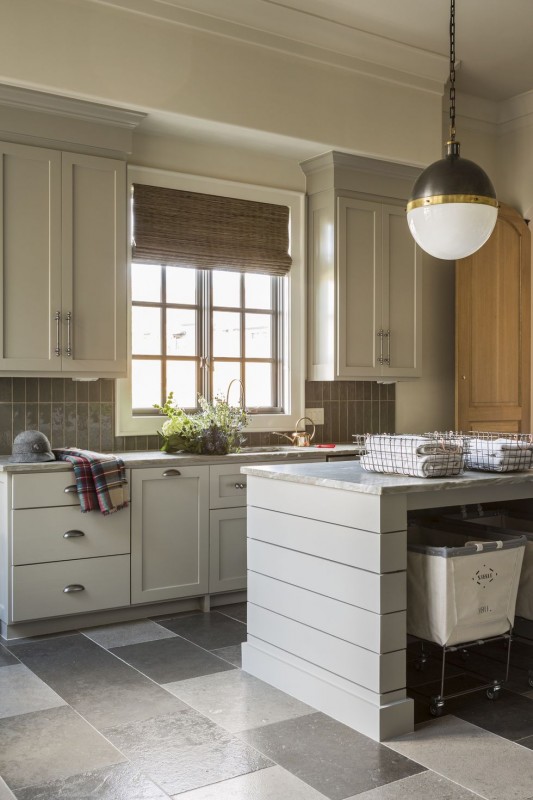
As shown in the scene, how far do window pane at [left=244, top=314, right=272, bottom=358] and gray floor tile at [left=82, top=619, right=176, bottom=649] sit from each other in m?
1.86

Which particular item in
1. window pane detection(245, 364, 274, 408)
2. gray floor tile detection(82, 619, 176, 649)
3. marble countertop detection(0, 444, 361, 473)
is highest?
window pane detection(245, 364, 274, 408)

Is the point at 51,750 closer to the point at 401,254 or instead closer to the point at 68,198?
the point at 68,198

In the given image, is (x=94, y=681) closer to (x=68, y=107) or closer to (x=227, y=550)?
(x=227, y=550)

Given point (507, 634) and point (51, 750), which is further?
point (507, 634)

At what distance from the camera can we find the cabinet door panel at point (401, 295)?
529 cm

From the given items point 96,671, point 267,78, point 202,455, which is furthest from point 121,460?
point 267,78

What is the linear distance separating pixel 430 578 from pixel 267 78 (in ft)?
10.2

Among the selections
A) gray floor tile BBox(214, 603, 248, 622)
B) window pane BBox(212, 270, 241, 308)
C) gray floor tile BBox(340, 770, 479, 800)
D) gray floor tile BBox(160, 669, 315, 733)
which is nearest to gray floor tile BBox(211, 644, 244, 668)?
gray floor tile BBox(160, 669, 315, 733)

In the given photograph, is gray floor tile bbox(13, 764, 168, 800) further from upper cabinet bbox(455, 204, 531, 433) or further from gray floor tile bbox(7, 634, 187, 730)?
upper cabinet bbox(455, 204, 531, 433)

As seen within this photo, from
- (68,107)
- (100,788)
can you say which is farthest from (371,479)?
(68,107)

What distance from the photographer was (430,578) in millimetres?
2961

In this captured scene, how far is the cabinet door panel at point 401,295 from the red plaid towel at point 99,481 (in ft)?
6.64

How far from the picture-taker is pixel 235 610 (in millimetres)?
4434

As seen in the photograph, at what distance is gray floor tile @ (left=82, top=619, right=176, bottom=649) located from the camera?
12.7 feet
